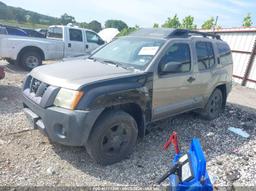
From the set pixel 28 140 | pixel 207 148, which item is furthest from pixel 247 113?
pixel 28 140

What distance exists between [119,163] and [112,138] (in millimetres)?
434

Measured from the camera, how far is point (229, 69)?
631 centimetres

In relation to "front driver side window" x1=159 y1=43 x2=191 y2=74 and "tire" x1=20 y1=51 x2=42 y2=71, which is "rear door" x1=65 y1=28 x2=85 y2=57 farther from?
"front driver side window" x1=159 y1=43 x2=191 y2=74

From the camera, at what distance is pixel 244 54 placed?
43.7 feet

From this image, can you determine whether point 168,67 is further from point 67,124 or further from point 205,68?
point 67,124

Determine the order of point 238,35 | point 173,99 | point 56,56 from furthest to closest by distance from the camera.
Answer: point 238,35, point 56,56, point 173,99

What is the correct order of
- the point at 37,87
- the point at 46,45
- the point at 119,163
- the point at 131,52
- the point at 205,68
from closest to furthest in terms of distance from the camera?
the point at 37,87 < the point at 119,163 < the point at 131,52 < the point at 205,68 < the point at 46,45

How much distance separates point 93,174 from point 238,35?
12.9 meters

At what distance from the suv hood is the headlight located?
2.5 inches

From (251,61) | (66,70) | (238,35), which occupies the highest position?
(66,70)

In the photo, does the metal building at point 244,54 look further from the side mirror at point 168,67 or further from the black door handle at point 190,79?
the side mirror at point 168,67

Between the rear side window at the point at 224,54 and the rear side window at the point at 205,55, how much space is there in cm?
43

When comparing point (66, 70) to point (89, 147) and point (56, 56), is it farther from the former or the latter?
point (56, 56)

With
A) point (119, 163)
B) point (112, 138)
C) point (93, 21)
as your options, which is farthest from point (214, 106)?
point (93, 21)
